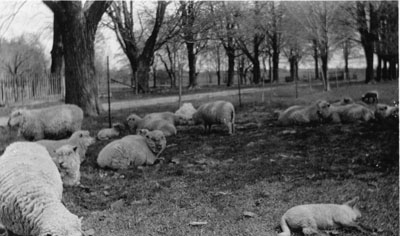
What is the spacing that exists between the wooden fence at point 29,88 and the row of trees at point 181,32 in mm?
1100

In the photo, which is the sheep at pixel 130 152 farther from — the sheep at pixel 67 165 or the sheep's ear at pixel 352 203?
the sheep's ear at pixel 352 203

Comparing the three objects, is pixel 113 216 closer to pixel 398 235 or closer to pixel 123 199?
pixel 123 199

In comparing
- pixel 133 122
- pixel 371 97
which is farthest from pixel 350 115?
pixel 133 122

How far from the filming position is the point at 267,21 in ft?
45.5

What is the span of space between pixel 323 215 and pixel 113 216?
264 centimetres

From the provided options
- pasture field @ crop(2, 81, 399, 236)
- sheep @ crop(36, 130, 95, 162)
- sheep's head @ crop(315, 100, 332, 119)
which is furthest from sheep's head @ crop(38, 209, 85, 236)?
sheep's head @ crop(315, 100, 332, 119)

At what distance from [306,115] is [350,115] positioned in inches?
50.0

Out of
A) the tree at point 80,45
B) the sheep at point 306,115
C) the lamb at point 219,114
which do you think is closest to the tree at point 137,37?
the tree at point 80,45

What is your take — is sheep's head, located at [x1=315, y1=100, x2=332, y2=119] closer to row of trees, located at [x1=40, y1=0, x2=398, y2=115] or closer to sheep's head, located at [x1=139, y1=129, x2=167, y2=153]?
row of trees, located at [x1=40, y1=0, x2=398, y2=115]

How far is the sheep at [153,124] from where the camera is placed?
11273 mm

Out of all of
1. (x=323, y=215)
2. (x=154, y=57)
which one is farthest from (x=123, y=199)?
(x=154, y=57)

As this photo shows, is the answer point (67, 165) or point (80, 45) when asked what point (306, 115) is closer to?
point (80, 45)

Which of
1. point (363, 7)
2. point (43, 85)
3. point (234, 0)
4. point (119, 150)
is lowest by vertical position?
point (119, 150)

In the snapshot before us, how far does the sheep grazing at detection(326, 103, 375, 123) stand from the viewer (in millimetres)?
12352
